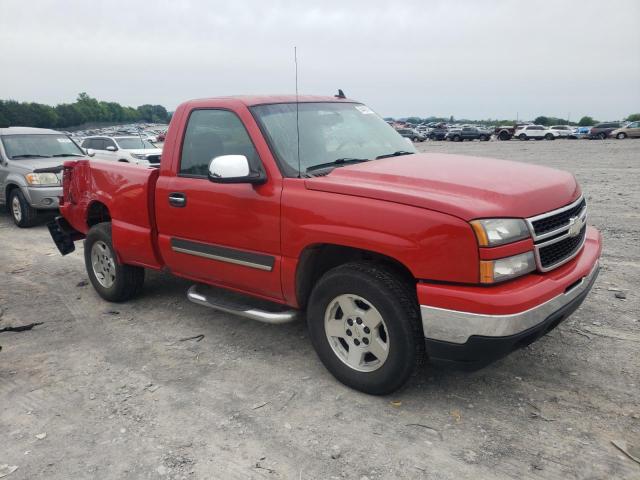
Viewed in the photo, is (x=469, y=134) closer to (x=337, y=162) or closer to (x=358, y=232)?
(x=337, y=162)

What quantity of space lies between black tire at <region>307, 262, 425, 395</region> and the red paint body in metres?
0.16

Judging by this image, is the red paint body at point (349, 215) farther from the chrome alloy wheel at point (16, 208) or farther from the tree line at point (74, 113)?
the tree line at point (74, 113)

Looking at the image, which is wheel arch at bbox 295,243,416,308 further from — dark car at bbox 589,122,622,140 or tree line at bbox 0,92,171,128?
tree line at bbox 0,92,171,128

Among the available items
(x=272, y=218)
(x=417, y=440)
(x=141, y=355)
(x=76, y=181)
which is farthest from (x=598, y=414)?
(x=76, y=181)

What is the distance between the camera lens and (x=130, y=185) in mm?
4738

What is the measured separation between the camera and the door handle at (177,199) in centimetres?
423

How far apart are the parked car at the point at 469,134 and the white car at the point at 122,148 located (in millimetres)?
38514

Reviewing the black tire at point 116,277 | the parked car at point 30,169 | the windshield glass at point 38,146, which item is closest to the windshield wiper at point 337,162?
the black tire at point 116,277

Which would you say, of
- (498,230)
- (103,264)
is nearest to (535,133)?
(103,264)

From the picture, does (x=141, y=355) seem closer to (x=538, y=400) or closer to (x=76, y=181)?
(x=76, y=181)

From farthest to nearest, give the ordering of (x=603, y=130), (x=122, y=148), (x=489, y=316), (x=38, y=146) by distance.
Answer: (x=603, y=130) < (x=122, y=148) < (x=38, y=146) < (x=489, y=316)

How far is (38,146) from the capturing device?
10.5 m

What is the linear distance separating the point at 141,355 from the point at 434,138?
55423mm

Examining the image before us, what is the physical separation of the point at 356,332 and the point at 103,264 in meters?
3.14
